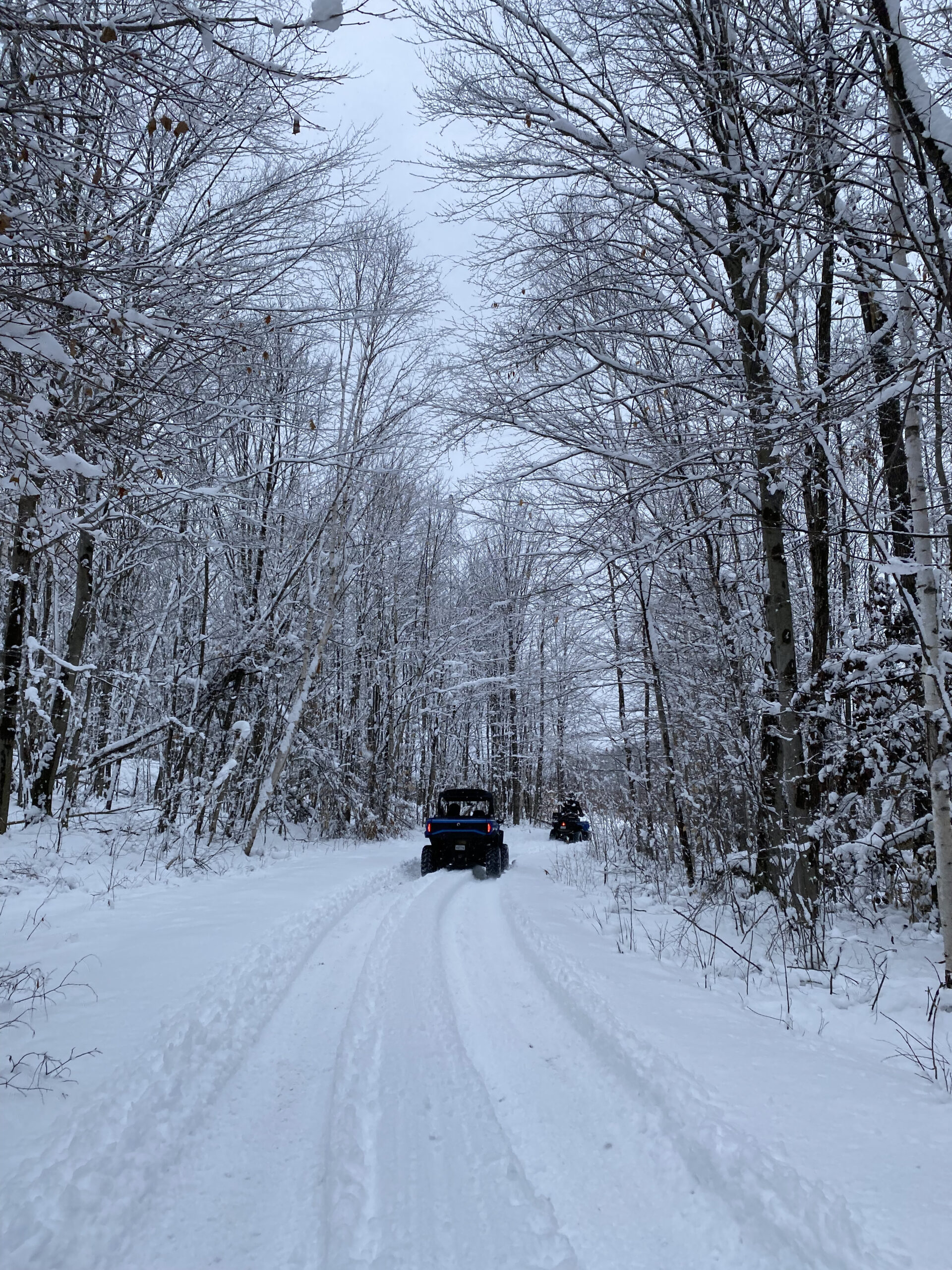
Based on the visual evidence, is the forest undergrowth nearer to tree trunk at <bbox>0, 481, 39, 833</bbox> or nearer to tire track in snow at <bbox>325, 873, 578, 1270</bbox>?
tire track in snow at <bbox>325, 873, 578, 1270</bbox>

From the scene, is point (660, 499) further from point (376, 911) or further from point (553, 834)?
point (553, 834)

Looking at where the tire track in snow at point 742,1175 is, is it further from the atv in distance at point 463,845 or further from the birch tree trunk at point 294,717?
the birch tree trunk at point 294,717

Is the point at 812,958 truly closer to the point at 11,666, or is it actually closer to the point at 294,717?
the point at 11,666

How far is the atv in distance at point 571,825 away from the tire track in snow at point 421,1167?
18887 millimetres

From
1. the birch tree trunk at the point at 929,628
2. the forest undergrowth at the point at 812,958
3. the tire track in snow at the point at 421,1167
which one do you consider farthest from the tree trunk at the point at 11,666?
the birch tree trunk at the point at 929,628

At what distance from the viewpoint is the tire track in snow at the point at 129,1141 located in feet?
7.54

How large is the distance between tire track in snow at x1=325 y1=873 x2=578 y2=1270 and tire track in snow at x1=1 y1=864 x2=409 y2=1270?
66 centimetres

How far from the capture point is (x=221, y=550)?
535 inches

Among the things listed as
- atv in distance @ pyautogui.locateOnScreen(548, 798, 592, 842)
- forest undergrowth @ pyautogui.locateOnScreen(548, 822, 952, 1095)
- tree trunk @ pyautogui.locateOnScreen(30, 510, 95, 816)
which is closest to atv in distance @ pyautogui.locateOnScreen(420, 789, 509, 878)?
forest undergrowth @ pyautogui.locateOnScreen(548, 822, 952, 1095)

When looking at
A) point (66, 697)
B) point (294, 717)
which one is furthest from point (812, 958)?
point (66, 697)

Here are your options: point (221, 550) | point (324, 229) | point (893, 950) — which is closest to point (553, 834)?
point (221, 550)

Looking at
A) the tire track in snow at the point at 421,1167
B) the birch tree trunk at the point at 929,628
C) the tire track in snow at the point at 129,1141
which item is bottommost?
the tire track in snow at the point at 421,1167

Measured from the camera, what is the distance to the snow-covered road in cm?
235

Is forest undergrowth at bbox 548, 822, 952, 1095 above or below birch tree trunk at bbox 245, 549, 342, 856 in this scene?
below
